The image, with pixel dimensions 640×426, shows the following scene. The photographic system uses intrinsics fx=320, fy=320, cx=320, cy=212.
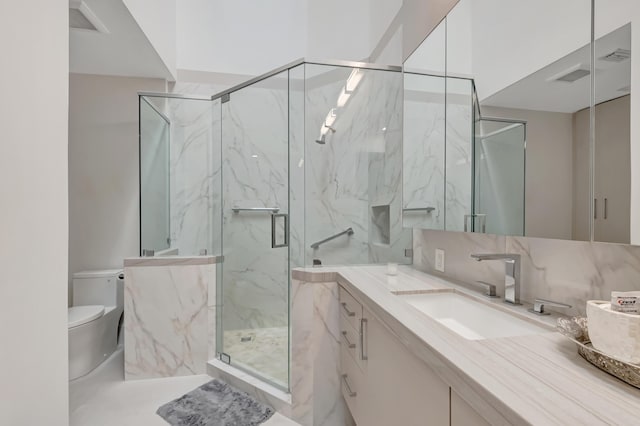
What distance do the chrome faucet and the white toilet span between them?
257cm

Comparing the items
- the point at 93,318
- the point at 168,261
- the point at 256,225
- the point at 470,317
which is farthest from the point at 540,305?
the point at 93,318

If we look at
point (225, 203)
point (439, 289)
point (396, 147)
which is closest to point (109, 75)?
point (225, 203)

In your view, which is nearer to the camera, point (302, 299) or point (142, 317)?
point (302, 299)

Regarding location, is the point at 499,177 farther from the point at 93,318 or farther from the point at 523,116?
the point at 93,318

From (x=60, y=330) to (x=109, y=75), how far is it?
2.54m

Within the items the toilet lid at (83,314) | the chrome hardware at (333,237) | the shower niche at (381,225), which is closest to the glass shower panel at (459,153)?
the shower niche at (381,225)

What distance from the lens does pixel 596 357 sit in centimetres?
64

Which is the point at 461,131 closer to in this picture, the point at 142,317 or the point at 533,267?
the point at 533,267

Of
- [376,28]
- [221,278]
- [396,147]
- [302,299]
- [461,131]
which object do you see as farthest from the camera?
[376,28]

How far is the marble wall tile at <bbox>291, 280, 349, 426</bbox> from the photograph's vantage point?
69.2 inches

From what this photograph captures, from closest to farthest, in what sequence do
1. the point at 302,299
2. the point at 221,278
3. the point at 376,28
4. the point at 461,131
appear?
the point at 461,131, the point at 302,299, the point at 221,278, the point at 376,28

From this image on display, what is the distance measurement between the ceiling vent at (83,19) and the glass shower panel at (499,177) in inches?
93.1

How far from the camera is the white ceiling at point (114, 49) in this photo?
205cm

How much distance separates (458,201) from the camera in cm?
153
